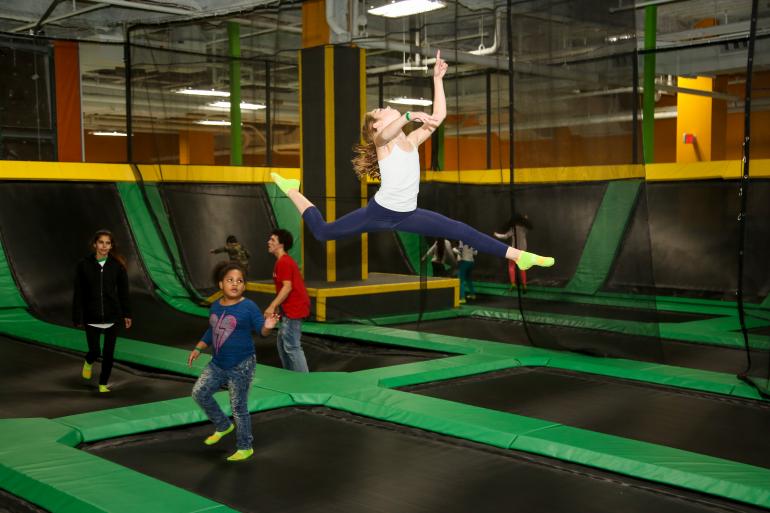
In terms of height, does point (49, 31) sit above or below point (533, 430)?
above

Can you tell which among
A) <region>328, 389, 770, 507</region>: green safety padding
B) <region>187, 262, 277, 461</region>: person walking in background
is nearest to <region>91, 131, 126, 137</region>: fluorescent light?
<region>328, 389, 770, 507</region>: green safety padding

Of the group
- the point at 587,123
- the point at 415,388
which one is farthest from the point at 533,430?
the point at 587,123

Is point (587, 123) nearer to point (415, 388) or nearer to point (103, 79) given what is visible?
point (415, 388)

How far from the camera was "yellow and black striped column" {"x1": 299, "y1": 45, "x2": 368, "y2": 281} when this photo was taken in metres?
7.68

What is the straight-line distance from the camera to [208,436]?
394cm

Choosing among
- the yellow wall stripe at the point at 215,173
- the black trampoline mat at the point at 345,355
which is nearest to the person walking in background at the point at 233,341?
the black trampoline mat at the point at 345,355

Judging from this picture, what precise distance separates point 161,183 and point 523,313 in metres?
4.15

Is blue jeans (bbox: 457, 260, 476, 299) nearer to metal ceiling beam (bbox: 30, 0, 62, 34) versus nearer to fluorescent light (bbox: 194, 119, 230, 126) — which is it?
fluorescent light (bbox: 194, 119, 230, 126)

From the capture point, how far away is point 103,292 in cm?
480

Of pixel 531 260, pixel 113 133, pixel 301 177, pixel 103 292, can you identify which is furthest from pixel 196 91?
pixel 113 133

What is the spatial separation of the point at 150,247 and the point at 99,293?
13.6 ft

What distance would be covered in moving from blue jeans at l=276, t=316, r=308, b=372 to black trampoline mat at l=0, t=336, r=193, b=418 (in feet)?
1.90

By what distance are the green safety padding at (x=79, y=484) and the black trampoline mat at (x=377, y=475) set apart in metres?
0.16

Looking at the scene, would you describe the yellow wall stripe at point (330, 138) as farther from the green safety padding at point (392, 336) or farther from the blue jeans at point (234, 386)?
the blue jeans at point (234, 386)
